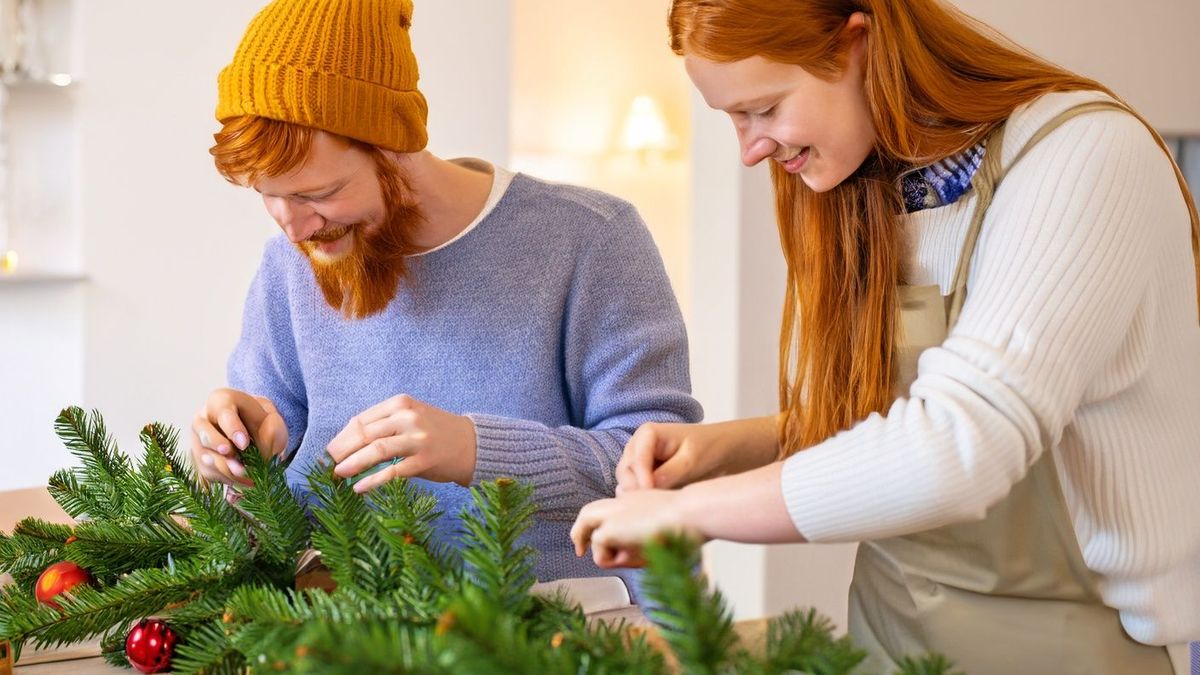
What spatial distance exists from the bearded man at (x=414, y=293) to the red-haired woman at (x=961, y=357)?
0.89 feet

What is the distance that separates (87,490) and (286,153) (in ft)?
1.26

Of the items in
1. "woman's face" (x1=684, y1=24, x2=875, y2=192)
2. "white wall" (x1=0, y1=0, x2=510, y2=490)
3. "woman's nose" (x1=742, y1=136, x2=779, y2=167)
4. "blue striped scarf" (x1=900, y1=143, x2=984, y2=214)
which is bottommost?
"white wall" (x1=0, y1=0, x2=510, y2=490)

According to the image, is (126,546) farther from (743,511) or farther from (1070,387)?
(1070,387)

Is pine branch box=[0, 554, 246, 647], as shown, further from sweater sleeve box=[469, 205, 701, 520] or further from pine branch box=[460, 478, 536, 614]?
sweater sleeve box=[469, 205, 701, 520]

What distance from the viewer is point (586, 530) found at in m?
0.89

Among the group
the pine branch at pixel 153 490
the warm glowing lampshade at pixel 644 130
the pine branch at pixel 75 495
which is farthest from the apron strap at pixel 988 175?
the warm glowing lampshade at pixel 644 130

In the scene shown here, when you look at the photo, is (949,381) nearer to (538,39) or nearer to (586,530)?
(586,530)

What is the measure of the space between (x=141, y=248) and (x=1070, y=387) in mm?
3196

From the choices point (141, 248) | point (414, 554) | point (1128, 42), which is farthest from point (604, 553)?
point (141, 248)

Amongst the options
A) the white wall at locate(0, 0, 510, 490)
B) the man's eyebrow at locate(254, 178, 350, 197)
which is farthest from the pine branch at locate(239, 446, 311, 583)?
the white wall at locate(0, 0, 510, 490)

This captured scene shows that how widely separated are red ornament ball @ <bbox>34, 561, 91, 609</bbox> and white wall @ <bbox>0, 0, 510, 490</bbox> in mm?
2605

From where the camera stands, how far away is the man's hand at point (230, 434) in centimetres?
121

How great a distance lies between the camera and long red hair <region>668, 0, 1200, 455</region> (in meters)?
1.00

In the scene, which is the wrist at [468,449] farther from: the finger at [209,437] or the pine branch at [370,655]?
the pine branch at [370,655]
